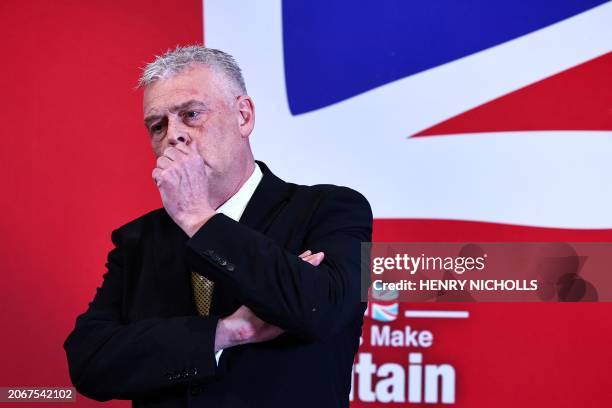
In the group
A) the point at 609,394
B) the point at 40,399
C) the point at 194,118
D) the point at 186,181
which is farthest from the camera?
the point at 40,399

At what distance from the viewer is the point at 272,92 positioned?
3.22 meters

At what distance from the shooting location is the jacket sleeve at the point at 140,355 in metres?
1.83

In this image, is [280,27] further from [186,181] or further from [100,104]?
[186,181]

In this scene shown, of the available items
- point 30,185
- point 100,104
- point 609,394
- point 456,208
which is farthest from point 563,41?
point 30,185

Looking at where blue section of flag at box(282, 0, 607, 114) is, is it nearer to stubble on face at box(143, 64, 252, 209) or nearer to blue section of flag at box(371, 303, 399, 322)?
blue section of flag at box(371, 303, 399, 322)

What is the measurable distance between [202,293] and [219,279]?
10.8 inches

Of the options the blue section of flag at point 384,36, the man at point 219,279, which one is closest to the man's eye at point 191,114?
the man at point 219,279

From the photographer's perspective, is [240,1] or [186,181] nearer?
[186,181]

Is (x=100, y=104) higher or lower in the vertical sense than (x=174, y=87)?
higher

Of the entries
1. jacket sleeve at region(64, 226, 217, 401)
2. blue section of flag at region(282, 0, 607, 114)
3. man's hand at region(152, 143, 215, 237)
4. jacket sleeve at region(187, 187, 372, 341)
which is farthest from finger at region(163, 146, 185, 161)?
blue section of flag at region(282, 0, 607, 114)

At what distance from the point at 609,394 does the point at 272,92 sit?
62.6 inches

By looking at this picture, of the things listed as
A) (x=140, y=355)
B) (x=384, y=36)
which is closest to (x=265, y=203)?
(x=140, y=355)

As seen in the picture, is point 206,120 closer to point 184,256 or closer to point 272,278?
point 184,256

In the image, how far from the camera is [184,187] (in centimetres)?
189
